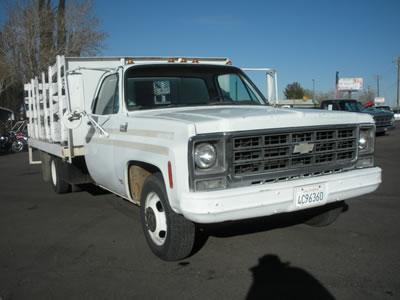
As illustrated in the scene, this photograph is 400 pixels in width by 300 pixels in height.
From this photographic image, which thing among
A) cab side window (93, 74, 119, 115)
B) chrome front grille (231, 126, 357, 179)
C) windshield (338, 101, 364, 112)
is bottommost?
chrome front grille (231, 126, 357, 179)

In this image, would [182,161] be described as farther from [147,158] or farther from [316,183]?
[316,183]

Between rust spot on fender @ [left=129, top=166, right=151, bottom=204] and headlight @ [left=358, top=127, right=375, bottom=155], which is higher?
headlight @ [left=358, top=127, right=375, bottom=155]

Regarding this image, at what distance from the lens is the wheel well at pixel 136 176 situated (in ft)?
15.0

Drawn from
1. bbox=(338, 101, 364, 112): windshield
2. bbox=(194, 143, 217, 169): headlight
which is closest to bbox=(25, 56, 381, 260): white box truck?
bbox=(194, 143, 217, 169): headlight

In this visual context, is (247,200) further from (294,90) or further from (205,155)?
(294,90)

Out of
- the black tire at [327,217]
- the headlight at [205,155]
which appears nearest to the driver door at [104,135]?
the headlight at [205,155]

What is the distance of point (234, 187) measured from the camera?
3617 millimetres

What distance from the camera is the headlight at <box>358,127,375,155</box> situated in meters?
4.53

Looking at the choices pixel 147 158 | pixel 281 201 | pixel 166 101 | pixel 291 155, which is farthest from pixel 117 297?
pixel 166 101

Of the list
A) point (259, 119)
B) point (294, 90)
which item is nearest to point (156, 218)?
point (259, 119)

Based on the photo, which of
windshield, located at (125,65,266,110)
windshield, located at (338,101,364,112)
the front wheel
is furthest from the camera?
the front wheel

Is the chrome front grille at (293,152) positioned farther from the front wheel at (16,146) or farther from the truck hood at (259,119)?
the front wheel at (16,146)

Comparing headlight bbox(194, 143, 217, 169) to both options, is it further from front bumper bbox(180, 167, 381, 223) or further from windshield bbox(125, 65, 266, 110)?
windshield bbox(125, 65, 266, 110)

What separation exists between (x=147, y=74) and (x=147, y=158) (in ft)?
4.88
